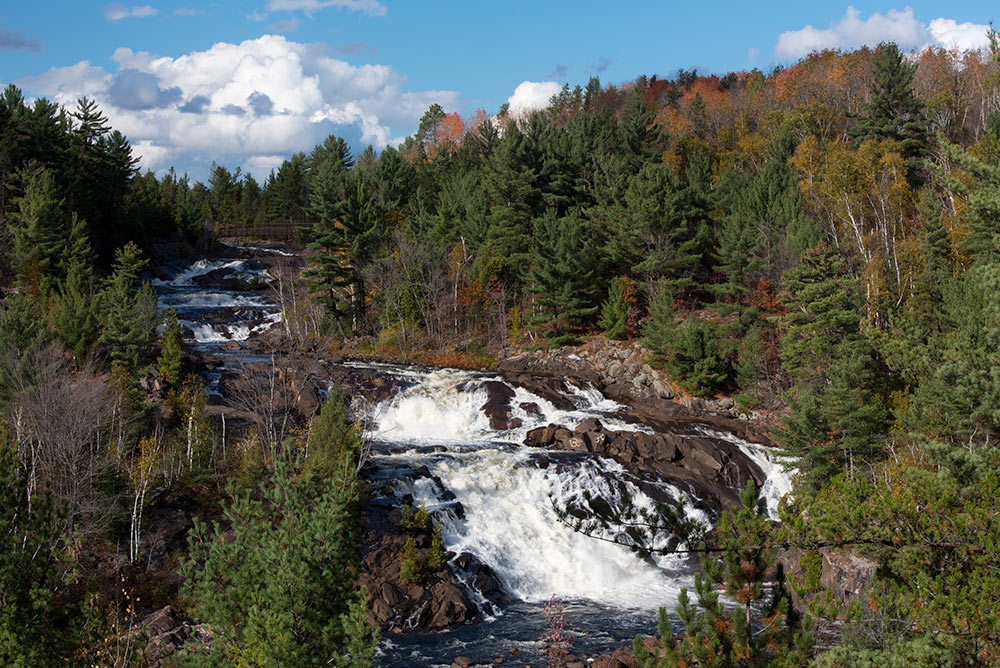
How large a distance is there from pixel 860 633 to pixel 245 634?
8553 millimetres

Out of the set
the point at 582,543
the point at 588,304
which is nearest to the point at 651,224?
the point at 588,304

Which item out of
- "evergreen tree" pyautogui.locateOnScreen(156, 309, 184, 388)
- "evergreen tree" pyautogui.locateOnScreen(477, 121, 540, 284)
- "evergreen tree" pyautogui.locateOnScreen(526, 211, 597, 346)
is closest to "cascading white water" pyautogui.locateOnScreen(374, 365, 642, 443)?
"evergreen tree" pyautogui.locateOnScreen(156, 309, 184, 388)

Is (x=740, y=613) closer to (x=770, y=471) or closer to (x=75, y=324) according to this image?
(x=770, y=471)

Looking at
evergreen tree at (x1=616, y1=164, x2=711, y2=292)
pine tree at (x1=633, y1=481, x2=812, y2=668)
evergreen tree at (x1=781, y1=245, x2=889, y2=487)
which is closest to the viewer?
pine tree at (x1=633, y1=481, x2=812, y2=668)

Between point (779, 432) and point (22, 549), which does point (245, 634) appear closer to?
point (22, 549)

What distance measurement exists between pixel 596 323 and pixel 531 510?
81.4 ft

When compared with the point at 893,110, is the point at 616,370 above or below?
below

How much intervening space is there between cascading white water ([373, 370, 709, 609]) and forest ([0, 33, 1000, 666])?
14.8 ft

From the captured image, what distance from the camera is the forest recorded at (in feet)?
32.4

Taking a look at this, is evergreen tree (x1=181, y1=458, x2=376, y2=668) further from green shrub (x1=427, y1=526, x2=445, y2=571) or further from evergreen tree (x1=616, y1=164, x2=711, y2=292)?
evergreen tree (x1=616, y1=164, x2=711, y2=292)

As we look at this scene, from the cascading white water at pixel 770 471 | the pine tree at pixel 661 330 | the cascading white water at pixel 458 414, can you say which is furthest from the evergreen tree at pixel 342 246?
the cascading white water at pixel 770 471

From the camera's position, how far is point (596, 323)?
4972 cm

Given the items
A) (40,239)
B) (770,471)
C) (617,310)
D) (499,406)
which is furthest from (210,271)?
(770,471)

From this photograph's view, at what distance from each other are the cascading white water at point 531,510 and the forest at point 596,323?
4520 millimetres
